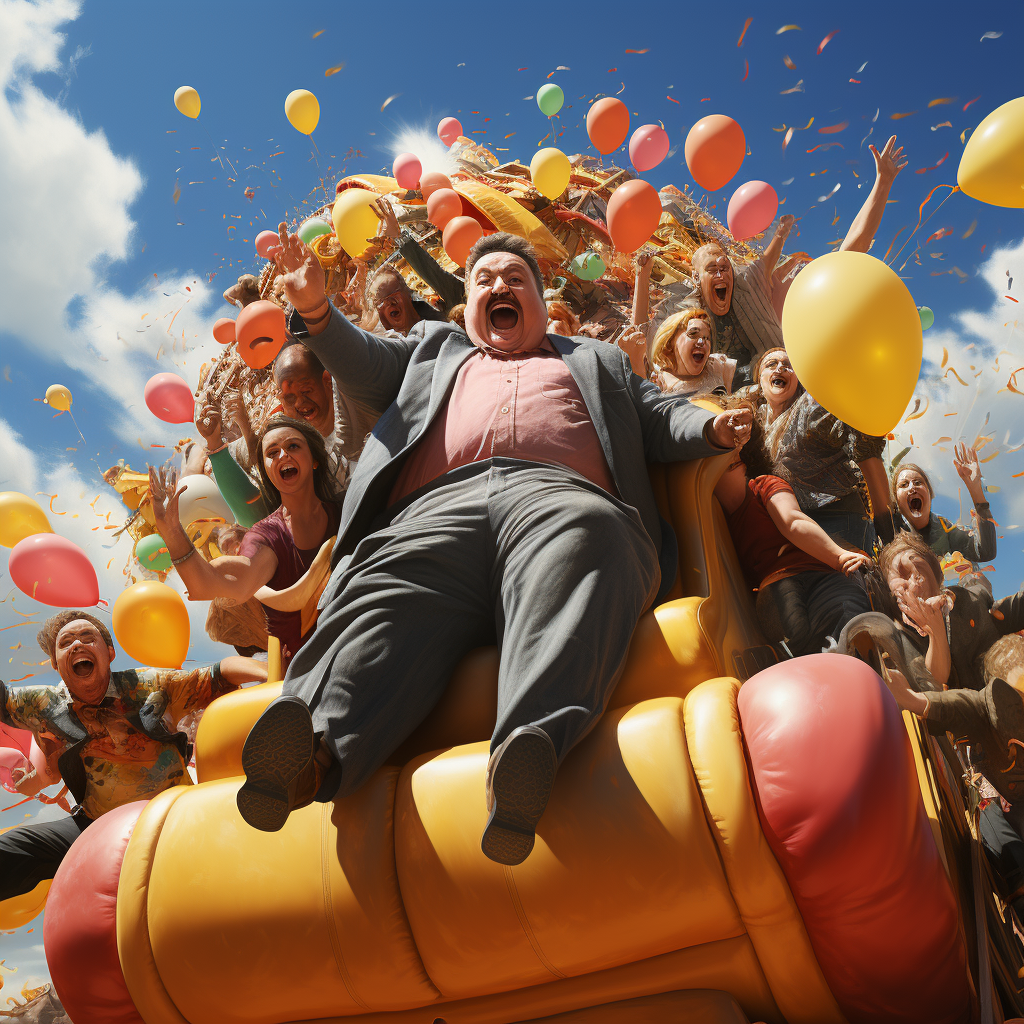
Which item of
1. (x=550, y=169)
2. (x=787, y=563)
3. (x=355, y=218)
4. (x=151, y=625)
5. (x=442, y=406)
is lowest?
(x=151, y=625)

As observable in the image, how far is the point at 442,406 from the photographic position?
81.3 inches

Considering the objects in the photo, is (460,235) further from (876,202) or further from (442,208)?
(876,202)

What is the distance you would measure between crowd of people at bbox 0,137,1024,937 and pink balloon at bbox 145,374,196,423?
1.30 m

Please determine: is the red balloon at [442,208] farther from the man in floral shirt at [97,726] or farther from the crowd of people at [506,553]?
the man in floral shirt at [97,726]

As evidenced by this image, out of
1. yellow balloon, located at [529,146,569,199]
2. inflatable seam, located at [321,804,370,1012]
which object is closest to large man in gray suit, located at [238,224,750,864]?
inflatable seam, located at [321,804,370,1012]

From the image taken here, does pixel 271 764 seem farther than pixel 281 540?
No

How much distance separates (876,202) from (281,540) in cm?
249

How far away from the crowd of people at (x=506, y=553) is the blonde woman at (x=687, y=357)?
1 centimetres

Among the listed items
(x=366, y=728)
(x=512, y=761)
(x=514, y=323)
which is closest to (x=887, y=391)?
(x=514, y=323)

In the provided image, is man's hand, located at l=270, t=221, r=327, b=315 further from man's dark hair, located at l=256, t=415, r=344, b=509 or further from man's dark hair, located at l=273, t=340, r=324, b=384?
man's dark hair, located at l=273, t=340, r=324, b=384

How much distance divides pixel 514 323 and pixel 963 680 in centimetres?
160

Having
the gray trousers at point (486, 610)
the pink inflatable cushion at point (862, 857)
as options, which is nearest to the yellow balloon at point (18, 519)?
the gray trousers at point (486, 610)

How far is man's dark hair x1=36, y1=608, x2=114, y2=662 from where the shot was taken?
105 inches

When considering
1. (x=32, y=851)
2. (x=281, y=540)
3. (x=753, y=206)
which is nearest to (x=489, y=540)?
(x=281, y=540)
